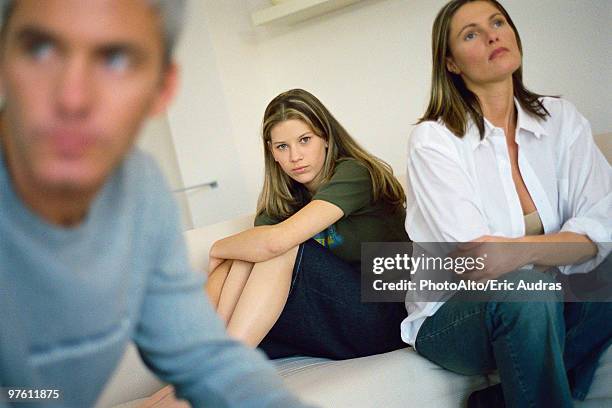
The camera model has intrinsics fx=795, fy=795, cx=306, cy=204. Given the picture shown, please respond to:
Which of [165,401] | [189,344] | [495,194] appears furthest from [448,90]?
[189,344]

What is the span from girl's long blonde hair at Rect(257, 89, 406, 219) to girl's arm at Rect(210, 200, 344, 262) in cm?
6

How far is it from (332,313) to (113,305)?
0.78 metres

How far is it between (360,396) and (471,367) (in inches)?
5.9

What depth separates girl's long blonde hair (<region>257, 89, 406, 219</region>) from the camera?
1015 mm

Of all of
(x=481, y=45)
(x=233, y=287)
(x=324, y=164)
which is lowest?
(x=233, y=287)

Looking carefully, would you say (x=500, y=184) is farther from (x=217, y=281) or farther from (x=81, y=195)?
(x=81, y=195)

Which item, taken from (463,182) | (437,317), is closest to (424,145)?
(463,182)

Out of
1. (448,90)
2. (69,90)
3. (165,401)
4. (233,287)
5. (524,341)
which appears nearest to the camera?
(69,90)

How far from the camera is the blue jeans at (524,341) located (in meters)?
0.82

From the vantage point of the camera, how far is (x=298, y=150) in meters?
1.07

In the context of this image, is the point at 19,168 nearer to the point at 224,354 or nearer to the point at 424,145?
the point at 224,354

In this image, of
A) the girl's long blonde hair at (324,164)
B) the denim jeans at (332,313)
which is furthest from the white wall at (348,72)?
the denim jeans at (332,313)

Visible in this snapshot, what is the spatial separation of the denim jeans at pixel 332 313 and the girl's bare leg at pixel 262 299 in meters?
0.02

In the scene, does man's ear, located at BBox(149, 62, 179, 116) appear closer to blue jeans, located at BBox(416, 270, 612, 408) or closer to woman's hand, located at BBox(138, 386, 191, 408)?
woman's hand, located at BBox(138, 386, 191, 408)
